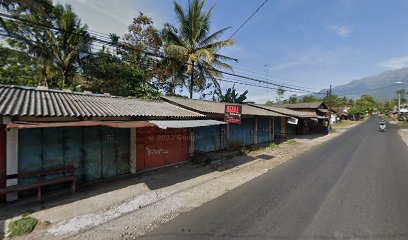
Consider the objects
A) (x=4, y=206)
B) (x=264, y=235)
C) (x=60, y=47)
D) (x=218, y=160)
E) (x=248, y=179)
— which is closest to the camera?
(x=264, y=235)

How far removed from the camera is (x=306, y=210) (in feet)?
17.0

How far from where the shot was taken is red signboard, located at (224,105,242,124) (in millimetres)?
10242

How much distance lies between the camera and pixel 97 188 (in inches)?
271

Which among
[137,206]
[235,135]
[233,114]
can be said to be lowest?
[137,206]

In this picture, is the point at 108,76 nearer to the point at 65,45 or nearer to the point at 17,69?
the point at 65,45

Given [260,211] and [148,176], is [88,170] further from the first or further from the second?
[260,211]

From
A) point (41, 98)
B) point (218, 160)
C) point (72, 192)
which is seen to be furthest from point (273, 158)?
point (41, 98)

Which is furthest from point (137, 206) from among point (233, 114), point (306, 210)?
point (233, 114)

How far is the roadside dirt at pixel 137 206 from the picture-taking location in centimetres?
444

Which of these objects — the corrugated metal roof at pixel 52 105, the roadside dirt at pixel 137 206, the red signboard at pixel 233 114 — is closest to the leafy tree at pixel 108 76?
the corrugated metal roof at pixel 52 105

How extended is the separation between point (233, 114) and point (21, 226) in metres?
8.60

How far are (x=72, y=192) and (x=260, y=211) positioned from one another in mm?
5949

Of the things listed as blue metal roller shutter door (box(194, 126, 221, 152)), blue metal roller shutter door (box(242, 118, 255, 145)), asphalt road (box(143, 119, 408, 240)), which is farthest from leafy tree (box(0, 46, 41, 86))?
asphalt road (box(143, 119, 408, 240))

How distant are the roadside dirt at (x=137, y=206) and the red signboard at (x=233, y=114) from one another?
259 cm
